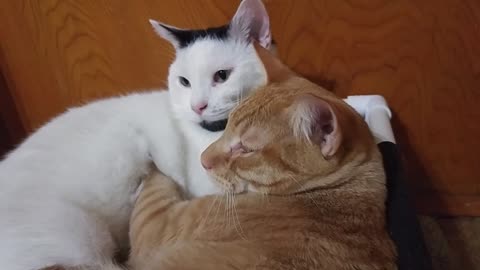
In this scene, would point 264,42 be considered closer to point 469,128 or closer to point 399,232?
point 399,232

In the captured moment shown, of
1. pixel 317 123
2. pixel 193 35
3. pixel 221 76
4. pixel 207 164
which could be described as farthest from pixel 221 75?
pixel 317 123

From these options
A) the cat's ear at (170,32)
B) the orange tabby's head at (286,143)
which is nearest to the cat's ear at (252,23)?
the cat's ear at (170,32)

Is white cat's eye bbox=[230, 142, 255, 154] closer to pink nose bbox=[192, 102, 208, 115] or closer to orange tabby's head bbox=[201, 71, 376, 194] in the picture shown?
orange tabby's head bbox=[201, 71, 376, 194]

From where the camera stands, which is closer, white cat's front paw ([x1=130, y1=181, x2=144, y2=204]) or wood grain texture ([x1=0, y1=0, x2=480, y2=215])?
white cat's front paw ([x1=130, y1=181, x2=144, y2=204])

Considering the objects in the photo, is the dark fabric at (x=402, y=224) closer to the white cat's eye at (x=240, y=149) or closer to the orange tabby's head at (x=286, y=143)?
the orange tabby's head at (x=286, y=143)

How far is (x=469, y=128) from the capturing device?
1.54m

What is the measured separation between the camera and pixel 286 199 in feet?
3.34

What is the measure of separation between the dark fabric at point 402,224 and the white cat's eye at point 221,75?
385mm

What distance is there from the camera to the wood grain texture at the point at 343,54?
4.70ft

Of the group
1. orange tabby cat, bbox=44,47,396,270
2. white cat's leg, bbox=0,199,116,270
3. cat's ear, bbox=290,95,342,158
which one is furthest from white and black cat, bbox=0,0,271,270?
→ cat's ear, bbox=290,95,342,158

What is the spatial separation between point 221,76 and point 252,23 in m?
0.14

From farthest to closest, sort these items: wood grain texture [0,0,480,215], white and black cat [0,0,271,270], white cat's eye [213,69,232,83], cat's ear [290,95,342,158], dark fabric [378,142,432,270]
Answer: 1. wood grain texture [0,0,480,215]
2. white cat's eye [213,69,232,83]
3. white and black cat [0,0,271,270]
4. dark fabric [378,142,432,270]
5. cat's ear [290,95,342,158]

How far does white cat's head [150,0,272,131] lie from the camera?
3.93 feet

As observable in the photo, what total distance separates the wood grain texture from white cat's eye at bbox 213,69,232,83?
0.35 m
